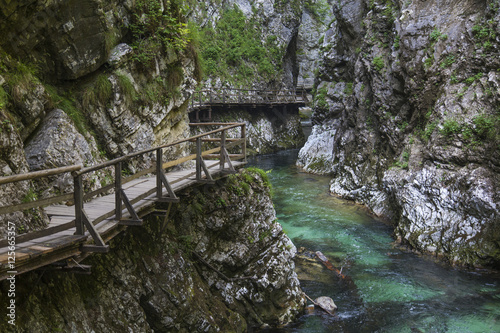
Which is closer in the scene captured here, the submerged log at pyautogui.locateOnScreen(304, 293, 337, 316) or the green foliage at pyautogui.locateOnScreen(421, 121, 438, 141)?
the submerged log at pyautogui.locateOnScreen(304, 293, 337, 316)

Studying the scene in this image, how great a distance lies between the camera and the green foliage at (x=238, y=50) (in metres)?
34.3

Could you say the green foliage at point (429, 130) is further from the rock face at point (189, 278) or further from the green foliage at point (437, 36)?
the rock face at point (189, 278)

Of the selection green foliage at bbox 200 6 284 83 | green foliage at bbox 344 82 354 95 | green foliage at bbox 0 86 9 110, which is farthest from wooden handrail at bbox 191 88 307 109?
green foliage at bbox 0 86 9 110

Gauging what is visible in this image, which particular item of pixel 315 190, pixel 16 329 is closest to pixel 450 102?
pixel 315 190

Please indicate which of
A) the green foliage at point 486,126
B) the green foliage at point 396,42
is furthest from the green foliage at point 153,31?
the green foliage at point 396,42

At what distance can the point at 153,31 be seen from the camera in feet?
31.0

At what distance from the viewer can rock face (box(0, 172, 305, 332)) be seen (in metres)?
5.51

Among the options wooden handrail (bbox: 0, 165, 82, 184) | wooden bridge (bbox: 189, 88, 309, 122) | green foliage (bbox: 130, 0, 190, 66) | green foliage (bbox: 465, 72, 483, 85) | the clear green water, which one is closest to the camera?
wooden handrail (bbox: 0, 165, 82, 184)

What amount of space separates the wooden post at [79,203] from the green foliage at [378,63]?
18.9 metres

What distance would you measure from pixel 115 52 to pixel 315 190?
16710 millimetres

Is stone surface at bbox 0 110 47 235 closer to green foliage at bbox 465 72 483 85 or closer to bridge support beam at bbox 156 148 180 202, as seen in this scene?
bridge support beam at bbox 156 148 180 202

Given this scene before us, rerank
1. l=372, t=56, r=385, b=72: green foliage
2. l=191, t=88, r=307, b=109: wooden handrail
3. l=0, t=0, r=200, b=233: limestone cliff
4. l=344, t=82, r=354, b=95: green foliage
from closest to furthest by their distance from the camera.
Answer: l=0, t=0, r=200, b=233: limestone cliff < l=372, t=56, r=385, b=72: green foliage < l=344, t=82, r=354, b=95: green foliage < l=191, t=88, r=307, b=109: wooden handrail

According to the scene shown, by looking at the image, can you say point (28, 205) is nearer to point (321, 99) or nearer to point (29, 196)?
point (29, 196)

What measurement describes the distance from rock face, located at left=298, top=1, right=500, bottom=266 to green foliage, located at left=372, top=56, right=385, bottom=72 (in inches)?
2.1
